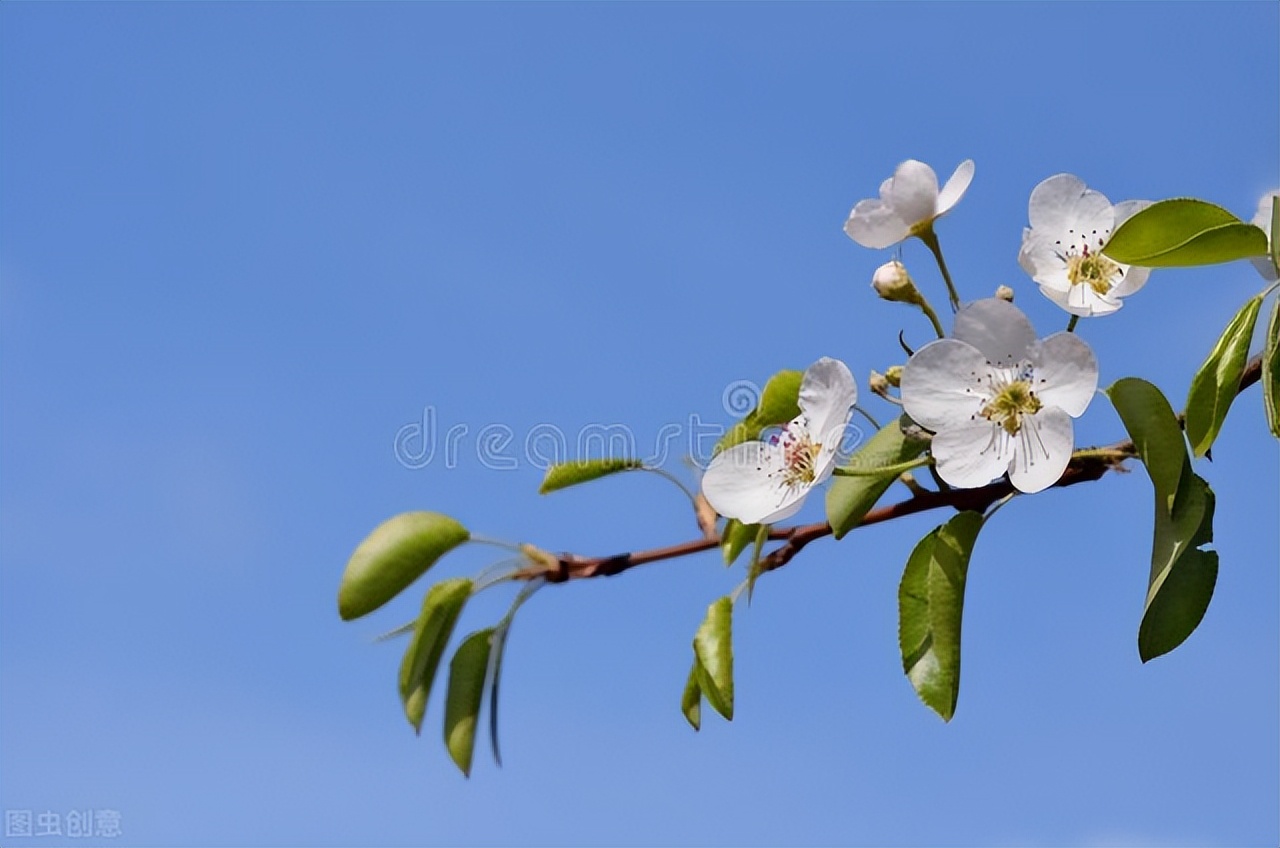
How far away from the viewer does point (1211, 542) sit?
1.08 meters

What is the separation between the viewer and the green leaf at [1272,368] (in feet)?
3.34

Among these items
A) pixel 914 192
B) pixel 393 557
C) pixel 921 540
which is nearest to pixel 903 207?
pixel 914 192

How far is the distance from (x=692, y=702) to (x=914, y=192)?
0.54 meters

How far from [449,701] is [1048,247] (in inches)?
28.8

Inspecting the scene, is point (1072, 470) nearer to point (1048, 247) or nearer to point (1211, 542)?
point (1211, 542)

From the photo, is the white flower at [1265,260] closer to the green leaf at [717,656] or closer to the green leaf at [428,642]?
the green leaf at [717,656]

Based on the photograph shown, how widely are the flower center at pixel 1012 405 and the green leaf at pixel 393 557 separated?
0.48 m

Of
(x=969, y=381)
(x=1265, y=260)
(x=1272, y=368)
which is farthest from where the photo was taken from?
(x=1265, y=260)

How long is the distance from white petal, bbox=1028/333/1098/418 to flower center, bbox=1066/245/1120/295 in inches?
6.7

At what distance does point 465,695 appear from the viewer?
122cm

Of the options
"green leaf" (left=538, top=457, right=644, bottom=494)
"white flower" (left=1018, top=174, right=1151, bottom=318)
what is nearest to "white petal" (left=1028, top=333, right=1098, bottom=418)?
"white flower" (left=1018, top=174, right=1151, bottom=318)

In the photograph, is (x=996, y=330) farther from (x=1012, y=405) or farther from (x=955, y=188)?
(x=955, y=188)

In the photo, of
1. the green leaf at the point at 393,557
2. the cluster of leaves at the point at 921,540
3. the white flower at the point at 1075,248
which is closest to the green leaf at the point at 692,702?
the cluster of leaves at the point at 921,540

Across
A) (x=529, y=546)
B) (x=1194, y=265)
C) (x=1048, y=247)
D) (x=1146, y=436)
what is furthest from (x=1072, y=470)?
(x=529, y=546)
